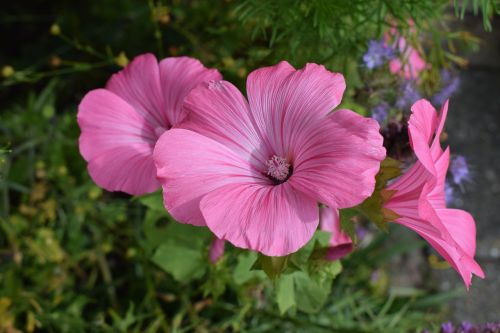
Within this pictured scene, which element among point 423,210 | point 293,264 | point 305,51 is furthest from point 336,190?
point 305,51

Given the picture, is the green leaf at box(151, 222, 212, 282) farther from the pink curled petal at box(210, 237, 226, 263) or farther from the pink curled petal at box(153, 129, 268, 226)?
the pink curled petal at box(153, 129, 268, 226)

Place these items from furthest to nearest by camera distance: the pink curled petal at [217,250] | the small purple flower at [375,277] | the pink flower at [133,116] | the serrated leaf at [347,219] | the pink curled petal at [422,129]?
the small purple flower at [375,277]
the pink curled petal at [217,250]
the pink flower at [133,116]
the serrated leaf at [347,219]
the pink curled petal at [422,129]

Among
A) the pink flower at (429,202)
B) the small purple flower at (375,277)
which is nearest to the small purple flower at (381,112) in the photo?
the pink flower at (429,202)

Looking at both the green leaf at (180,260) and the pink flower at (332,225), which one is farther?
the green leaf at (180,260)

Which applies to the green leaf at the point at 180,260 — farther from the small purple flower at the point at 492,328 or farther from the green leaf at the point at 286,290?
the small purple flower at the point at 492,328

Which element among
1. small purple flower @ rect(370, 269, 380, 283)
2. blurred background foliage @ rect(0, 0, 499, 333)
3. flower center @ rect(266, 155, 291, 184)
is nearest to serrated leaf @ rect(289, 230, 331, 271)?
blurred background foliage @ rect(0, 0, 499, 333)

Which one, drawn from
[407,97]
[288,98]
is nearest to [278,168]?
[288,98]

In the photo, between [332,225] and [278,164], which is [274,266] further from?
[332,225]
